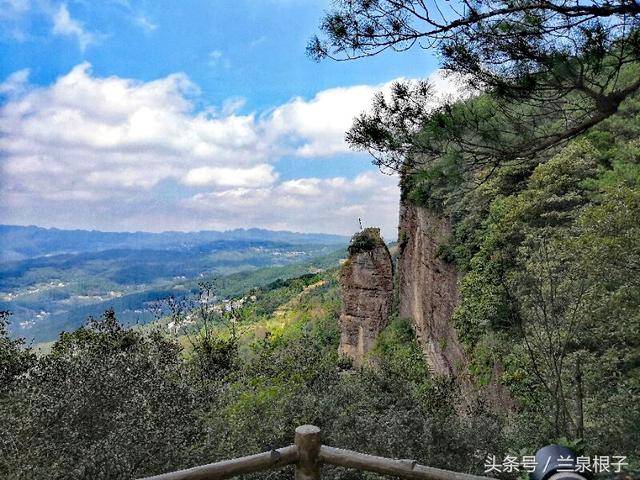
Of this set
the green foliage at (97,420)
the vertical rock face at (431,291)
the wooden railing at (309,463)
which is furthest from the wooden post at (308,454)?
the vertical rock face at (431,291)

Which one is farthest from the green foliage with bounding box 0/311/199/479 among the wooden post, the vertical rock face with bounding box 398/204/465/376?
the vertical rock face with bounding box 398/204/465/376

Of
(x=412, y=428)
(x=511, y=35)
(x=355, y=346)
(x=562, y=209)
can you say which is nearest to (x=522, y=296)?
(x=412, y=428)

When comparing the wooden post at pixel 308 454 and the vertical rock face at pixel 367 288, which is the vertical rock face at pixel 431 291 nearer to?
the vertical rock face at pixel 367 288

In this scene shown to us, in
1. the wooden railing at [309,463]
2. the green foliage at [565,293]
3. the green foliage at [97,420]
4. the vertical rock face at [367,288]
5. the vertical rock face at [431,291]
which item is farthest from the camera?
the vertical rock face at [367,288]

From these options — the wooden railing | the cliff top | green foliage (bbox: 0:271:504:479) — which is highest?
the cliff top

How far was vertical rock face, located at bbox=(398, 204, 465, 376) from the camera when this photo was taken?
1573 cm

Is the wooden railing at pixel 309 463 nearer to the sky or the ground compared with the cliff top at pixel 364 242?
nearer to the ground

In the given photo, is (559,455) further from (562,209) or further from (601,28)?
(562,209)

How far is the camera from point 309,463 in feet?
10.8

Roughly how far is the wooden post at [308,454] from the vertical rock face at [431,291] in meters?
11.7

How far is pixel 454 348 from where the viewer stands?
1525cm

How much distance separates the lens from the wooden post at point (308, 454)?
3271mm

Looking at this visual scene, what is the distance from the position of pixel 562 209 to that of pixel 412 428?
6.46 meters

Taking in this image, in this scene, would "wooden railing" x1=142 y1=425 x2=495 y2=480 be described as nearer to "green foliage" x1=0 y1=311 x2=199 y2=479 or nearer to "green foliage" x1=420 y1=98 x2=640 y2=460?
"green foliage" x1=420 y1=98 x2=640 y2=460
